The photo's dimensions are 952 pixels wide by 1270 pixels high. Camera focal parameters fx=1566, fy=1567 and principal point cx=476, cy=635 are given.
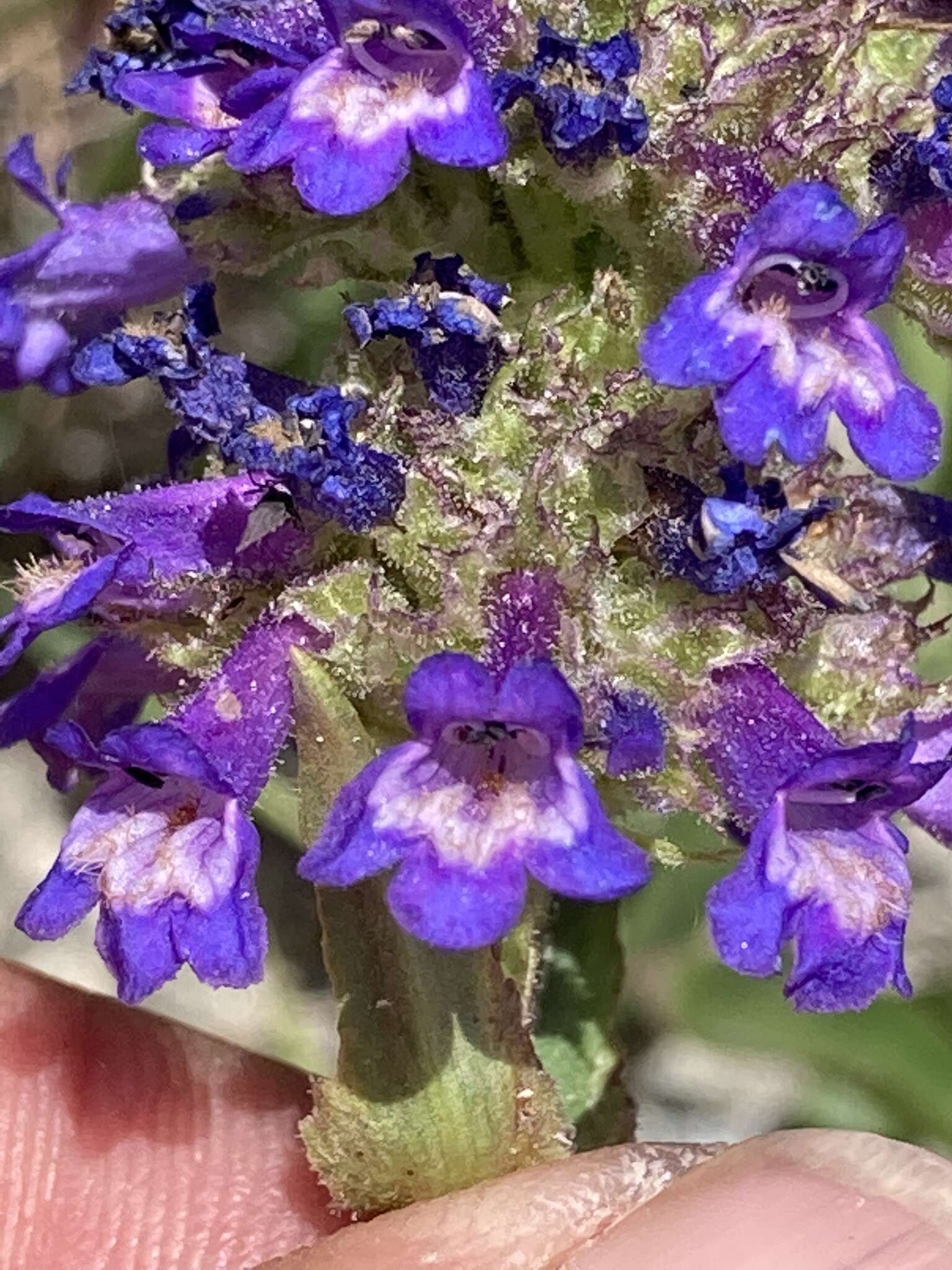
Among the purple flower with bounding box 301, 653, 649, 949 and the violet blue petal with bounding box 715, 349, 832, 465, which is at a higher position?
the violet blue petal with bounding box 715, 349, 832, 465

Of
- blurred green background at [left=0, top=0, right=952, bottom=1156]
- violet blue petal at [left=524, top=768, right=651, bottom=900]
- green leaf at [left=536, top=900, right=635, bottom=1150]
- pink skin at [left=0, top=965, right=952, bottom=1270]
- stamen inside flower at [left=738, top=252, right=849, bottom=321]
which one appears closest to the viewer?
violet blue petal at [left=524, top=768, right=651, bottom=900]

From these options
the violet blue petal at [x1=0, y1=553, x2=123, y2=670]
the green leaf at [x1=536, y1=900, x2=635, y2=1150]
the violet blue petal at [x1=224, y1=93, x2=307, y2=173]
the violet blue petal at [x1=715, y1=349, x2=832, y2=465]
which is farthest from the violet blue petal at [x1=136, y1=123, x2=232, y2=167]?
the green leaf at [x1=536, y1=900, x2=635, y2=1150]

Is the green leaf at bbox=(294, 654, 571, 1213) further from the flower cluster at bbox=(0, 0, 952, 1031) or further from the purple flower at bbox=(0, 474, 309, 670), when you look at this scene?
the purple flower at bbox=(0, 474, 309, 670)

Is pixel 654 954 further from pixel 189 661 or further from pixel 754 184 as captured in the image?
pixel 754 184

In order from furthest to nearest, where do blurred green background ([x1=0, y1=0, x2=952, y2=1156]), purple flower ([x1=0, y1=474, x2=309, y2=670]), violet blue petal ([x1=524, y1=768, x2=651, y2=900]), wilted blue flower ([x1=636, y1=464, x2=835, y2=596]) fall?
1. blurred green background ([x1=0, y1=0, x2=952, y2=1156])
2. purple flower ([x1=0, y1=474, x2=309, y2=670])
3. wilted blue flower ([x1=636, y1=464, x2=835, y2=596])
4. violet blue petal ([x1=524, y1=768, x2=651, y2=900])

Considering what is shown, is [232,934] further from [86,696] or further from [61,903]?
[86,696]

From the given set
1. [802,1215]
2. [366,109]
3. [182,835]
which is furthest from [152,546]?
[802,1215]
